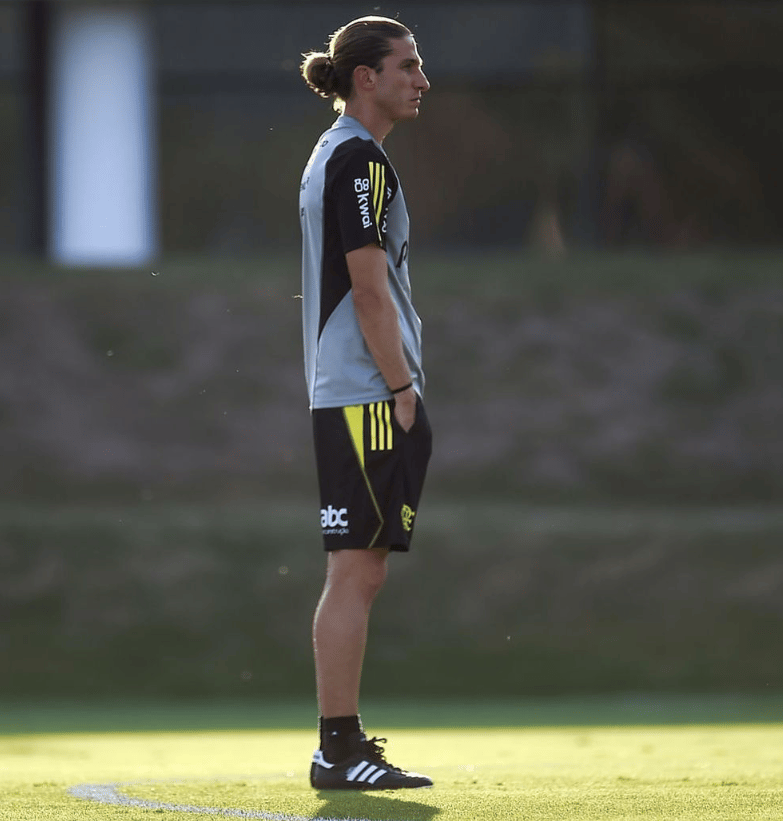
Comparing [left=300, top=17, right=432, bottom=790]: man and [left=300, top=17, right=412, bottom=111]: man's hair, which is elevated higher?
[left=300, top=17, right=412, bottom=111]: man's hair

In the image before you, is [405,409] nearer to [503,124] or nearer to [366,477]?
[366,477]

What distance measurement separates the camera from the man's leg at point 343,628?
4.05 meters

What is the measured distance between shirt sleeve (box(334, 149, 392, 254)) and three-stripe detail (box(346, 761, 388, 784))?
137 centimetres

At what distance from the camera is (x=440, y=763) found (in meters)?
5.04

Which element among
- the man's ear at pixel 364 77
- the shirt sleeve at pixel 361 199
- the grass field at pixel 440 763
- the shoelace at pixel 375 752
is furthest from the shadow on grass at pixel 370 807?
the man's ear at pixel 364 77

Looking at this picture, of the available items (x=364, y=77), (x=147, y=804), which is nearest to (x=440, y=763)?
(x=147, y=804)

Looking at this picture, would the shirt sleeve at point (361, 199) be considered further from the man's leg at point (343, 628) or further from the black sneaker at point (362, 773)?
the black sneaker at point (362, 773)

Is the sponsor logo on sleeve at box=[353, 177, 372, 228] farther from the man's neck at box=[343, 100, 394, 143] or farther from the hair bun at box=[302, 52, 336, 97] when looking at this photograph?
the hair bun at box=[302, 52, 336, 97]

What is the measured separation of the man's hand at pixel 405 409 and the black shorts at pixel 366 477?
0.01m

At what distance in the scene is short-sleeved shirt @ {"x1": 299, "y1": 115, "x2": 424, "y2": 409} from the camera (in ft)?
13.4

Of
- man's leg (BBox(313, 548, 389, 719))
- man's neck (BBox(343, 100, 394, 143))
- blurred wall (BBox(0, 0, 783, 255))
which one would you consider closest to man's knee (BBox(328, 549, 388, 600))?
man's leg (BBox(313, 548, 389, 719))

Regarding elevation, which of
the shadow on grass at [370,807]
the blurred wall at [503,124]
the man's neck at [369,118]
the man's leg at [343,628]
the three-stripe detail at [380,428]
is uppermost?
the blurred wall at [503,124]

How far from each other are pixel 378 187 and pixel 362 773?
1.56 m

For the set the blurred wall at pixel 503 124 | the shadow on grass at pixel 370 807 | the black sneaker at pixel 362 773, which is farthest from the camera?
the blurred wall at pixel 503 124
